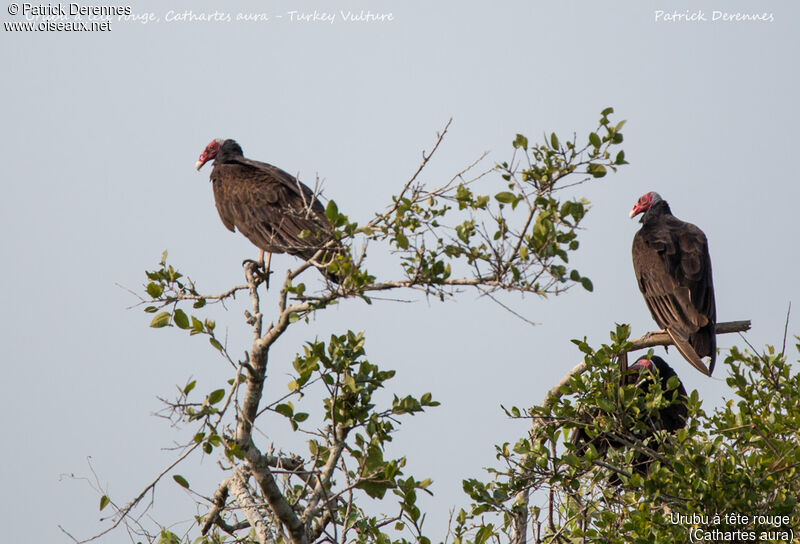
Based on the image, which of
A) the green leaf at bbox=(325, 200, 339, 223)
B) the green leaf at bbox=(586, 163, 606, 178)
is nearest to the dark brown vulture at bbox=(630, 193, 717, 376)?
the green leaf at bbox=(586, 163, 606, 178)

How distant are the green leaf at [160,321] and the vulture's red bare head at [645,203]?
14.7 feet

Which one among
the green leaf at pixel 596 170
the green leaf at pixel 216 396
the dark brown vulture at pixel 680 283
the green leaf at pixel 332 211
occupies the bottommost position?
the green leaf at pixel 216 396

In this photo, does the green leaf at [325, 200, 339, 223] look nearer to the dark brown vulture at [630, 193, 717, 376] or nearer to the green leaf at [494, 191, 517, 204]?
the green leaf at [494, 191, 517, 204]

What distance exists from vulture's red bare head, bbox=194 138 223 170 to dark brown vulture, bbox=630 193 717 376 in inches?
133

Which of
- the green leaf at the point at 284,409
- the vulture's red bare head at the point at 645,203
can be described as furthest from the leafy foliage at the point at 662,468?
the vulture's red bare head at the point at 645,203

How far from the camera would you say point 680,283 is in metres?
5.43

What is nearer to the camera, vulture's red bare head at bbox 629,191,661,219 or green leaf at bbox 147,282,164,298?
green leaf at bbox 147,282,164,298

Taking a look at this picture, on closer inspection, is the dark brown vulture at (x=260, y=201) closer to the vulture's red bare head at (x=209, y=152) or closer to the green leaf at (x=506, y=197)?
the vulture's red bare head at (x=209, y=152)

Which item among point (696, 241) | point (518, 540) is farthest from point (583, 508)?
point (696, 241)

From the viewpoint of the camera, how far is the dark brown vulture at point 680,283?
Answer: 5121 millimetres

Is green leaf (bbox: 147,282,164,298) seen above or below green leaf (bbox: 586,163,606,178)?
below

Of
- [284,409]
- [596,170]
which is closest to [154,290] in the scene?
[284,409]

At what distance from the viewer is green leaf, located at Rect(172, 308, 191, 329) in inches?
116

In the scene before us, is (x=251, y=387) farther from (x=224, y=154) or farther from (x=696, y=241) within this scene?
(x=224, y=154)
